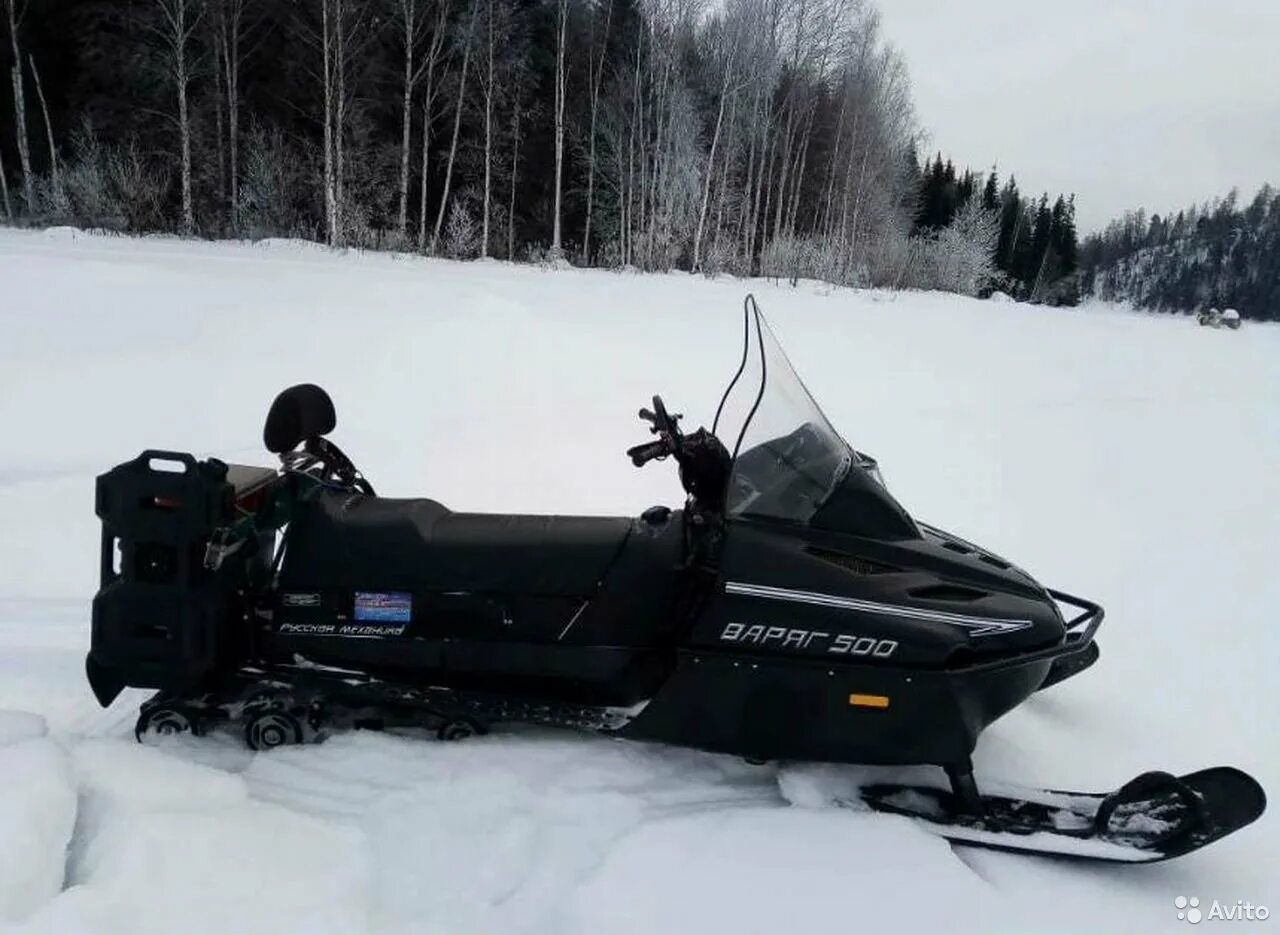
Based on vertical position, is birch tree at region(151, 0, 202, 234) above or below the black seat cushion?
above

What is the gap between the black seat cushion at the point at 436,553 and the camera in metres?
2.44

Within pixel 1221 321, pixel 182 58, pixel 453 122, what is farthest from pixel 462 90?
pixel 1221 321

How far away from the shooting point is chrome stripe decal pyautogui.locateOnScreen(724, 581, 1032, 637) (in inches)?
87.0

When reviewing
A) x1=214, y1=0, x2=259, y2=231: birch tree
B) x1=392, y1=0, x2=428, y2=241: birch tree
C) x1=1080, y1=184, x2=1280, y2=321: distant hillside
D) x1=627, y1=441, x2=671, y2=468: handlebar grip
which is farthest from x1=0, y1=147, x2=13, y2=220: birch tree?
x1=1080, y1=184, x2=1280, y2=321: distant hillside

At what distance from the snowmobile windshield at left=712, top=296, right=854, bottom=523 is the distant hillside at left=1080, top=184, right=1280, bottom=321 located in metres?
61.4

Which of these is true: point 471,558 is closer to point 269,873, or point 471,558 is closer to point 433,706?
point 433,706

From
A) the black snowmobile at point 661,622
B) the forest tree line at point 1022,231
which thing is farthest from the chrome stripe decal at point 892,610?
the forest tree line at point 1022,231

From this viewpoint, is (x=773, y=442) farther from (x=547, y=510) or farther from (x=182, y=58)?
(x=182, y=58)

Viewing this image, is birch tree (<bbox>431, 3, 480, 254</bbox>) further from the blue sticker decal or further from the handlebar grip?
the blue sticker decal

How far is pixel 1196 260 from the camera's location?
234 ft

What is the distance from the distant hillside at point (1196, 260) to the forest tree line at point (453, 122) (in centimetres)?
4353

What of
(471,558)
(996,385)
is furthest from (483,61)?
(471,558)

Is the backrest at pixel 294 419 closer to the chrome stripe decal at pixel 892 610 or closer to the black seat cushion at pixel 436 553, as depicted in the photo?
the black seat cushion at pixel 436 553

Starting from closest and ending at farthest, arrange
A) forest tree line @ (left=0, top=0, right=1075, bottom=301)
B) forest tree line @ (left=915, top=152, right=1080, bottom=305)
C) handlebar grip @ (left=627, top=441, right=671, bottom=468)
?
handlebar grip @ (left=627, top=441, right=671, bottom=468), forest tree line @ (left=0, top=0, right=1075, bottom=301), forest tree line @ (left=915, top=152, right=1080, bottom=305)
